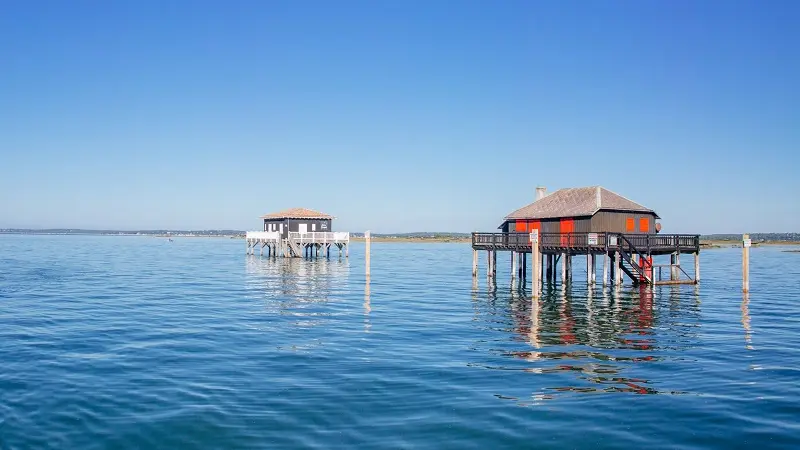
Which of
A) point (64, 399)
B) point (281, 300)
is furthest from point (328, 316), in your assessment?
point (64, 399)

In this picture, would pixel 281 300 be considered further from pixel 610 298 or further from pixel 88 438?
pixel 88 438

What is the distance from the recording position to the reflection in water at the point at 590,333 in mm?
17422

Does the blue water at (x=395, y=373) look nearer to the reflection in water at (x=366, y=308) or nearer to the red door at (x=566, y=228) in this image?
the reflection in water at (x=366, y=308)

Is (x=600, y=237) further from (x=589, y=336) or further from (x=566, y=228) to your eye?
(x=589, y=336)

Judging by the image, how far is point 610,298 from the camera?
36969 millimetres

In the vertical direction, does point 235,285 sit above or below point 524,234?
below

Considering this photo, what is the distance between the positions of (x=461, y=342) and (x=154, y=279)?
1351 inches

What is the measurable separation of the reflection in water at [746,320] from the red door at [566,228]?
1070 centimetres

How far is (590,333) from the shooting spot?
24.8 m

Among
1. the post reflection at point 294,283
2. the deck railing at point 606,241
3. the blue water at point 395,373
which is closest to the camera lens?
the blue water at point 395,373

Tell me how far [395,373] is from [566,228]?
29817mm

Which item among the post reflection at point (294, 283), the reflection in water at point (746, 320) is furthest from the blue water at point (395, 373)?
the post reflection at point (294, 283)

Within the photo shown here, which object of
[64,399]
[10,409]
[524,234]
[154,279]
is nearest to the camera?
[10,409]

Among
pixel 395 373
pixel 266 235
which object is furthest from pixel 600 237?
pixel 266 235
